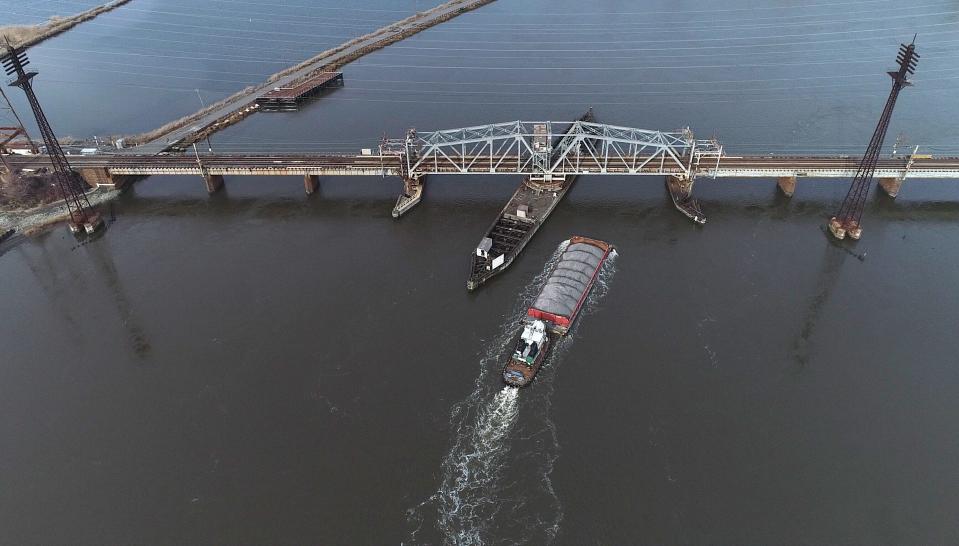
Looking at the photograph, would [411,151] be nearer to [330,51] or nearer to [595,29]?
[330,51]

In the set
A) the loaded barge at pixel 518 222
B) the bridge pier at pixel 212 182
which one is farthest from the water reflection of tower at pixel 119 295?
the loaded barge at pixel 518 222

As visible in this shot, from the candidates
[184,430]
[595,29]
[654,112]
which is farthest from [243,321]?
[595,29]

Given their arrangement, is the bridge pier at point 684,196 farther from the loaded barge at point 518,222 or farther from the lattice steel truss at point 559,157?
the loaded barge at point 518,222

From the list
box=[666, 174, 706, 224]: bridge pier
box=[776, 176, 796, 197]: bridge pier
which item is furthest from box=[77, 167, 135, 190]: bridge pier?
box=[776, 176, 796, 197]: bridge pier

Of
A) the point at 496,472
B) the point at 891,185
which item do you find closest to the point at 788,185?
the point at 891,185

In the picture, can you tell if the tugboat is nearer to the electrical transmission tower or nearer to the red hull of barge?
the red hull of barge

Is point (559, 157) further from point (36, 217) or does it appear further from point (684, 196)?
point (36, 217)
